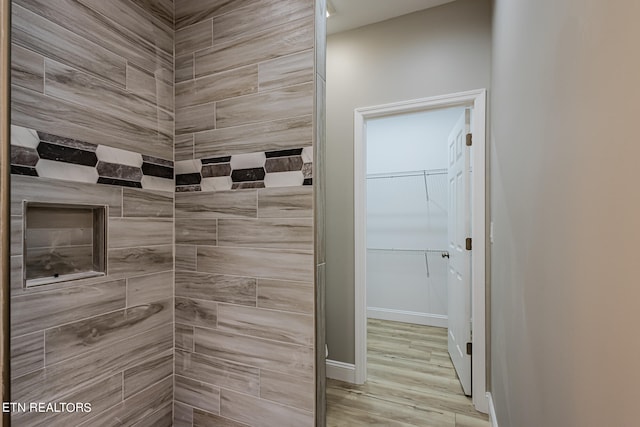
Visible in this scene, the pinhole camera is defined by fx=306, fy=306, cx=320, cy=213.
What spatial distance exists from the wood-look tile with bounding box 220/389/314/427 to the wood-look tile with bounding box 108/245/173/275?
761 mm

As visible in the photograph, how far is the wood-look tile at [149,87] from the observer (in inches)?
61.1

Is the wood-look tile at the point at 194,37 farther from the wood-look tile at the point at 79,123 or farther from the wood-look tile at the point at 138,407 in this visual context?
the wood-look tile at the point at 138,407

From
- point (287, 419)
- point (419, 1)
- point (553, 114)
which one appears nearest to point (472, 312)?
point (287, 419)

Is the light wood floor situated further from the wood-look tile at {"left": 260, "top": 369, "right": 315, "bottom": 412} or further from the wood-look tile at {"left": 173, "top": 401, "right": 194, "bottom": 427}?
the wood-look tile at {"left": 173, "top": 401, "right": 194, "bottom": 427}

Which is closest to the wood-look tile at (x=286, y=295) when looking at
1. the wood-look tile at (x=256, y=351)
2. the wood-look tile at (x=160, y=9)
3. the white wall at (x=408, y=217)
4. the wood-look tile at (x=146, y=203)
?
the wood-look tile at (x=256, y=351)

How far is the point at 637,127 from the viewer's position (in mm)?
474

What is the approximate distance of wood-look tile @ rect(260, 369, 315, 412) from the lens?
144cm

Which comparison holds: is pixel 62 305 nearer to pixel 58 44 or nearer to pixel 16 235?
pixel 16 235

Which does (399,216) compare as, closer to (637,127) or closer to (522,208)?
(522,208)

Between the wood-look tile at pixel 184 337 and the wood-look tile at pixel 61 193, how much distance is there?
2.39 ft

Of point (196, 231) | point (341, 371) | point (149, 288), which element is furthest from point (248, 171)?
point (341, 371)

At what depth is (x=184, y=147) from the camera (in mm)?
1770

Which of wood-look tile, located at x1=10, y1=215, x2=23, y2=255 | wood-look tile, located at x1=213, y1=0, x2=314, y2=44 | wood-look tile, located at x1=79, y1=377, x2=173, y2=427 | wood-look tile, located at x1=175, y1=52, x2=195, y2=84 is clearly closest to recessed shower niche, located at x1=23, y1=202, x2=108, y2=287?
wood-look tile, located at x1=10, y1=215, x2=23, y2=255

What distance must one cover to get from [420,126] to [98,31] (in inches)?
144
